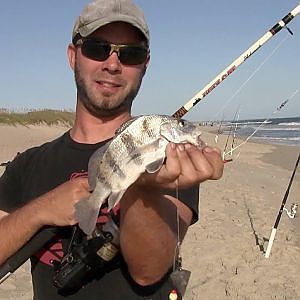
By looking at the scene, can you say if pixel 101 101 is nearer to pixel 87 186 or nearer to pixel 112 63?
pixel 112 63

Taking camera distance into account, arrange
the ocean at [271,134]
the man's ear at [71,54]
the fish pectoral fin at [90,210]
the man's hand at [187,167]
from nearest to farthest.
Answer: the man's hand at [187,167]
the fish pectoral fin at [90,210]
the man's ear at [71,54]
the ocean at [271,134]

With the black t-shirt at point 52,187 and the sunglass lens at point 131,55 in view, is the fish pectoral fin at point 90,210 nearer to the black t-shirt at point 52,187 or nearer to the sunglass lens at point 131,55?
the black t-shirt at point 52,187

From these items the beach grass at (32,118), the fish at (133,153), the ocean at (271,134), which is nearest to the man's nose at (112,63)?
the fish at (133,153)

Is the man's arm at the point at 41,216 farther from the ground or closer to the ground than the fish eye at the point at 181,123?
farther from the ground

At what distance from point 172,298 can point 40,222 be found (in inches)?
32.6

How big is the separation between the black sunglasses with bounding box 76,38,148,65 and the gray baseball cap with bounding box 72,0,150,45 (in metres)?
0.08

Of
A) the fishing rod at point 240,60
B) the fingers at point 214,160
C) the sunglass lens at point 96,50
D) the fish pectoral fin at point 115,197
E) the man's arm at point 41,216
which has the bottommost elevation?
the fishing rod at point 240,60

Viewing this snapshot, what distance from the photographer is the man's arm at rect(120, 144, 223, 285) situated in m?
1.82

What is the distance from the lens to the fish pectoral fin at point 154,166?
1.82 meters

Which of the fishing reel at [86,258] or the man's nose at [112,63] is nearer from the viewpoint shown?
the fishing reel at [86,258]

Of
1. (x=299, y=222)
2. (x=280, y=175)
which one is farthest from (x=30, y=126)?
(x=299, y=222)

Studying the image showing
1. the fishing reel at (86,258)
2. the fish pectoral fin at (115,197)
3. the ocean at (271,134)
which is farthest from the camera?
the ocean at (271,134)

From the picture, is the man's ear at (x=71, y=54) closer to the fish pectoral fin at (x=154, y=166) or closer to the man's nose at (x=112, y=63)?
the man's nose at (x=112, y=63)

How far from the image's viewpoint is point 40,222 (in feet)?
7.83
